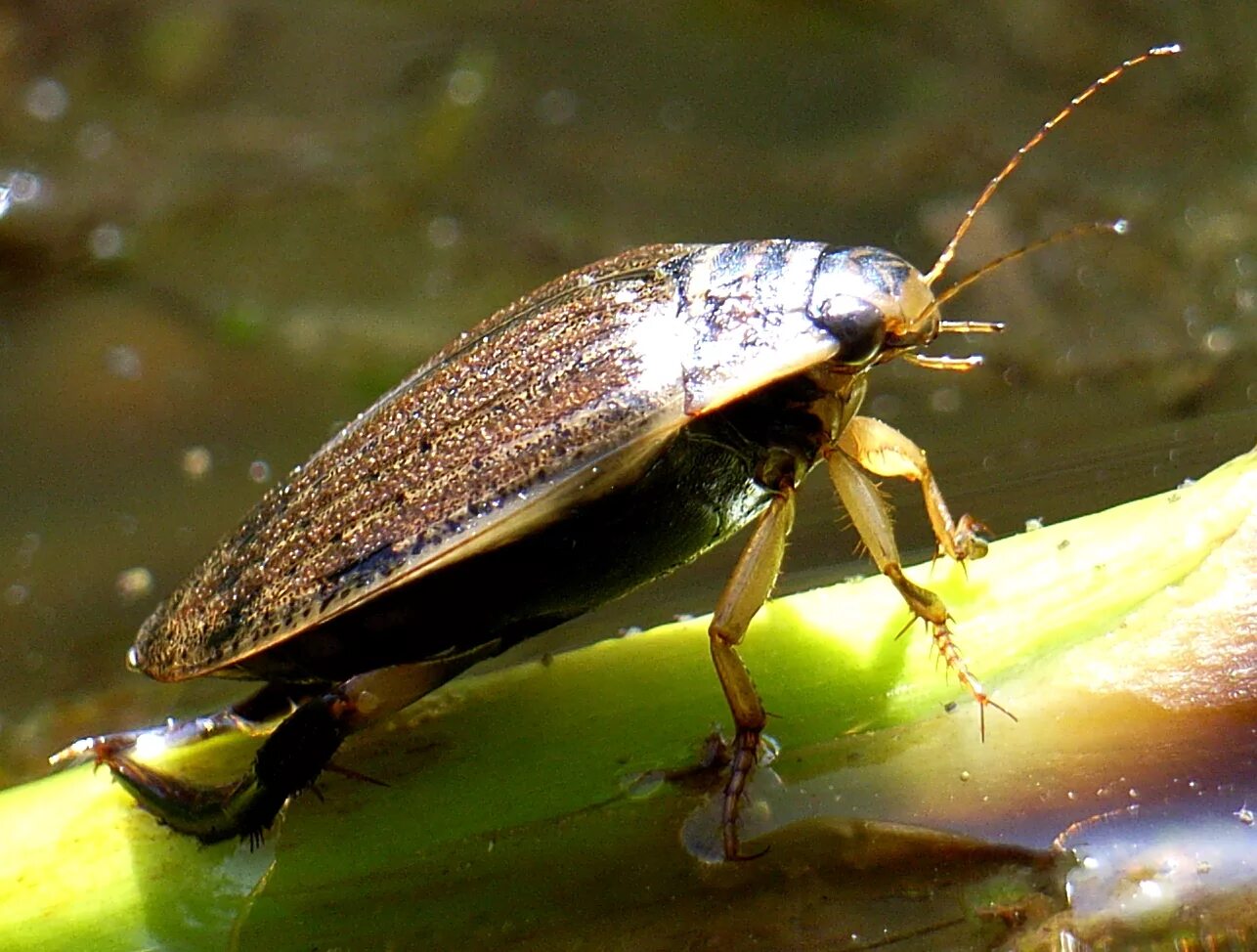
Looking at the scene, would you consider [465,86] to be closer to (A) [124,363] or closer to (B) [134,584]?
(A) [124,363]

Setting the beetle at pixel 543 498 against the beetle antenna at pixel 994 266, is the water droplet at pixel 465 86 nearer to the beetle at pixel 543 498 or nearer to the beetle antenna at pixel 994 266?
the beetle at pixel 543 498

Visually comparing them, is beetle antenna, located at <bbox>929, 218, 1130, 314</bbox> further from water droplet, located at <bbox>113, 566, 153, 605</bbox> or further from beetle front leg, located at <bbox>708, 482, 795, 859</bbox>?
water droplet, located at <bbox>113, 566, 153, 605</bbox>

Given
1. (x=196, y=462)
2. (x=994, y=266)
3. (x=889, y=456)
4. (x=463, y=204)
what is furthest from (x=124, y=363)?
(x=994, y=266)

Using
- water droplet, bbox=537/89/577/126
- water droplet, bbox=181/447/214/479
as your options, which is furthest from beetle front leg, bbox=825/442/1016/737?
water droplet, bbox=537/89/577/126

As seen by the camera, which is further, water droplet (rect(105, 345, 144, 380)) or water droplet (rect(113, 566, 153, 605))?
water droplet (rect(105, 345, 144, 380))

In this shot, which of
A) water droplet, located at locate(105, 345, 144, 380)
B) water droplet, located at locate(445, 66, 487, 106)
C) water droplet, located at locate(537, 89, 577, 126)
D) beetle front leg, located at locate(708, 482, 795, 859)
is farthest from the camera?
water droplet, located at locate(445, 66, 487, 106)

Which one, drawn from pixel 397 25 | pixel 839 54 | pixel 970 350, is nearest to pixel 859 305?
pixel 970 350
